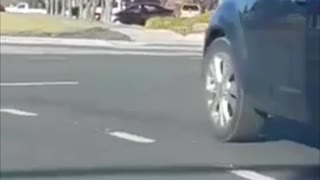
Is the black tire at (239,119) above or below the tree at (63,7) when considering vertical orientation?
above

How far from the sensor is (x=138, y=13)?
58.3m

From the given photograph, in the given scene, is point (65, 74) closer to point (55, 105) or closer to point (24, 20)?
point (55, 105)

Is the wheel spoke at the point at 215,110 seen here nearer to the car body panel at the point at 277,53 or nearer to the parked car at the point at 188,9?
the car body panel at the point at 277,53

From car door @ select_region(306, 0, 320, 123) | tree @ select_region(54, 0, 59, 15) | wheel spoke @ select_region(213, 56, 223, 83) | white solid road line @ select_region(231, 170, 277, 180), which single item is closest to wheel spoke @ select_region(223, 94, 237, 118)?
wheel spoke @ select_region(213, 56, 223, 83)

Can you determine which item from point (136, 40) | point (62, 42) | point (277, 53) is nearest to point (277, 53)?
point (277, 53)

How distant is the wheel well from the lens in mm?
9578

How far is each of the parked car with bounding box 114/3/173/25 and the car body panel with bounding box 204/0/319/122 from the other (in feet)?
156

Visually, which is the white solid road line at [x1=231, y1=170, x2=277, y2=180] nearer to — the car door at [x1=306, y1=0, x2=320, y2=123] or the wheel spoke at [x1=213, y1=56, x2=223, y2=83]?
the car door at [x1=306, y1=0, x2=320, y2=123]

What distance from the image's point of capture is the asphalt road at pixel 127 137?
26.8 ft

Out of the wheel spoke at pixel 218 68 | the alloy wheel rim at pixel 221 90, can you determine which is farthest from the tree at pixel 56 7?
the wheel spoke at pixel 218 68

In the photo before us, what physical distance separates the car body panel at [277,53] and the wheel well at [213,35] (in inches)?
9.3

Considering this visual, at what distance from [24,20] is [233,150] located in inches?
1188

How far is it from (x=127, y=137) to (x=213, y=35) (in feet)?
3.78

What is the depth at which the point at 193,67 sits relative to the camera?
63.5 feet
